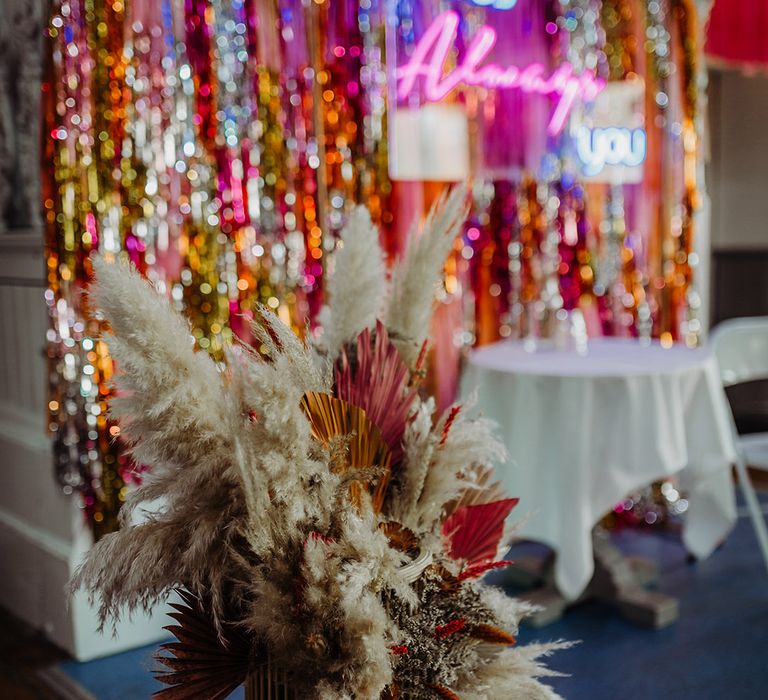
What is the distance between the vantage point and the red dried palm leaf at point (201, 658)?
67 cm

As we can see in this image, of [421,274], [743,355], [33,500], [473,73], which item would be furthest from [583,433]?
[421,274]

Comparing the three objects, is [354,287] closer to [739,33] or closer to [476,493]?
[476,493]

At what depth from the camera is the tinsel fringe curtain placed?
2.60 m

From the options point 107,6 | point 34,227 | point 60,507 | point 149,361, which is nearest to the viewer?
point 149,361

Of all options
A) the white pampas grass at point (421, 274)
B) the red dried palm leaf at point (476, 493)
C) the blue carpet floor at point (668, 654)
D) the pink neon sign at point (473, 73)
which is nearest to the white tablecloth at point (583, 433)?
the blue carpet floor at point (668, 654)

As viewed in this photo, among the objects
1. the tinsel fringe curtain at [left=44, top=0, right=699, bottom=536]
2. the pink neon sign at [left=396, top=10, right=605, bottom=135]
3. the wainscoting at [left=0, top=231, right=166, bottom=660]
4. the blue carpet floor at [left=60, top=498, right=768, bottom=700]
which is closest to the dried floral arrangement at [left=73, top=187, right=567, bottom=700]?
the tinsel fringe curtain at [left=44, top=0, right=699, bottom=536]

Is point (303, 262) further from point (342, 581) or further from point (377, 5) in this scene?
point (342, 581)

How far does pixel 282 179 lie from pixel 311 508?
2486 millimetres

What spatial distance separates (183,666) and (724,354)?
2986 mm

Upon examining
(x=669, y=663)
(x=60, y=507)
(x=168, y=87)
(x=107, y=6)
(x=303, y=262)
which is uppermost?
(x=107, y=6)

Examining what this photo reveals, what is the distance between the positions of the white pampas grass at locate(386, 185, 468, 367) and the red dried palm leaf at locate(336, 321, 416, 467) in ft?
0.12

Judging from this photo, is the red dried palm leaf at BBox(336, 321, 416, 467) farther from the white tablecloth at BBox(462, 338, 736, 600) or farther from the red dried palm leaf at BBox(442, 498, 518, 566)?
the white tablecloth at BBox(462, 338, 736, 600)

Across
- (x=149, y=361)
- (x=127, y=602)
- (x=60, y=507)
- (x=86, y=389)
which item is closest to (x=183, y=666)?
(x=127, y=602)

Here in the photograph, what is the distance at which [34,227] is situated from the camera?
306 centimetres
